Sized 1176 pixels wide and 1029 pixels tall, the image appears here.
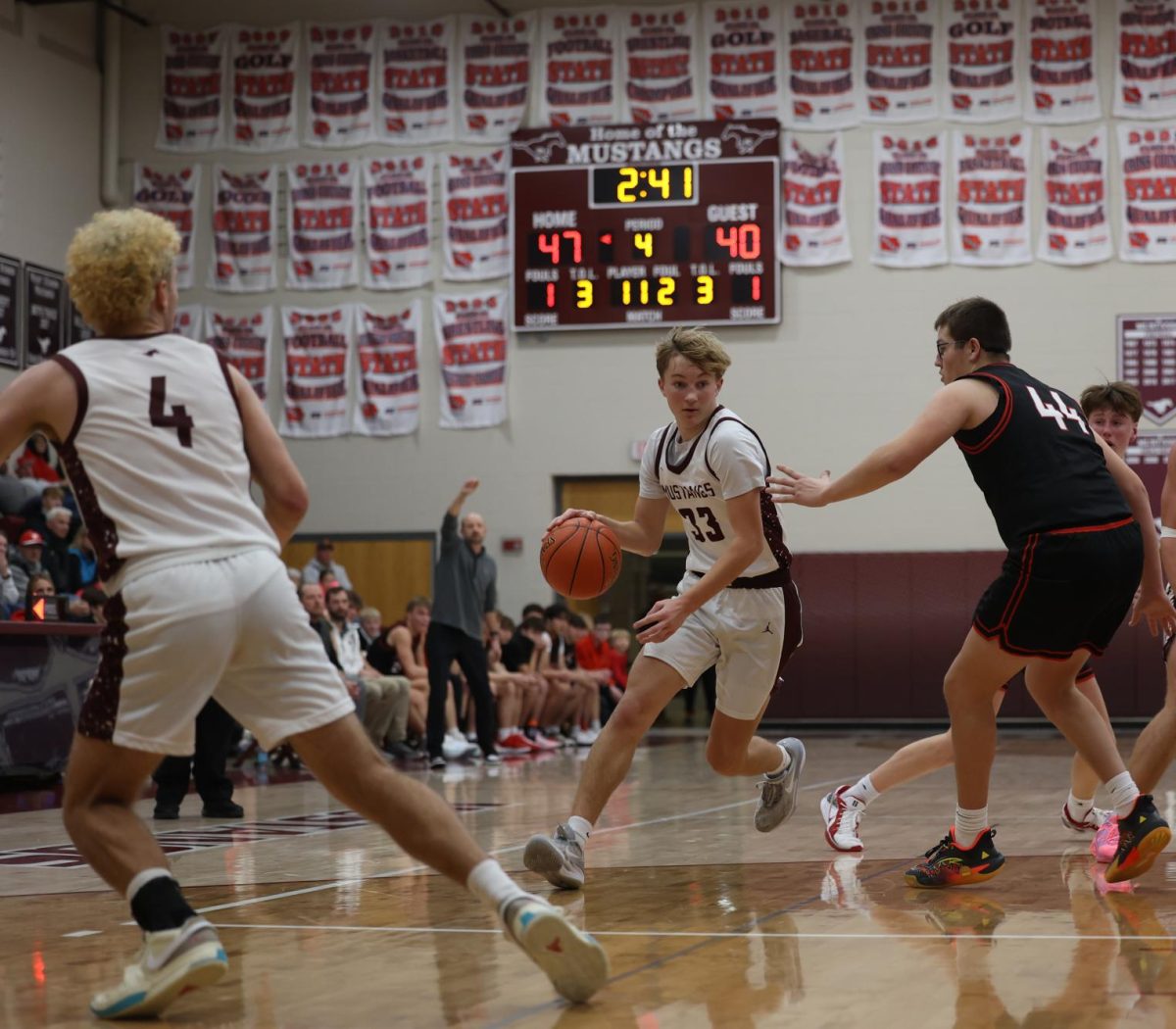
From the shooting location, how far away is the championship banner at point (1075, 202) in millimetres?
16891

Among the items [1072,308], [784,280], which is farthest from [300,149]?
[1072,308]

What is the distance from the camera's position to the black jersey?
4746mm

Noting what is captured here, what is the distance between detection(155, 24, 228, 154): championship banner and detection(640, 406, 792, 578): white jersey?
46.3ft

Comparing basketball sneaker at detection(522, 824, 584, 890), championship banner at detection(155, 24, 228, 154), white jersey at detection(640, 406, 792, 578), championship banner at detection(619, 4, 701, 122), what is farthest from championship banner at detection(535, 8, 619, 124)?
basketball sneaker at detection(522, 824, 584, 890)

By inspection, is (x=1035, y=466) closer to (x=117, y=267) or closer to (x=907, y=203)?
(x=117, y=267)

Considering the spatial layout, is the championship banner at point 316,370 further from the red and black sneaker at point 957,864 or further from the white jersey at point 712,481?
the red and black sneaker at point 957,864

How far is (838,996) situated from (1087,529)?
6.40 ft

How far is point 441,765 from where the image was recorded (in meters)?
11.6

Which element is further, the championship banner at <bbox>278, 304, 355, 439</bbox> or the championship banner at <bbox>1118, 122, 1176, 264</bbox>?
the championship banner at <bbox>278, 304, 355, 439</bbox>

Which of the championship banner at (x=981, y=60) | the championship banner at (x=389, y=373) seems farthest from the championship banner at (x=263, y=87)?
the championship banner at (x=981, y=60)

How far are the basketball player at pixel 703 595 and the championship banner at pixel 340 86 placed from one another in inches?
522

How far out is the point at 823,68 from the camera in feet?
56.7

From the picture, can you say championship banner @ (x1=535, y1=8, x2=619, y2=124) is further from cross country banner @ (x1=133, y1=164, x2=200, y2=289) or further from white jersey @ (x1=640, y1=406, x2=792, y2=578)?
white jersey @ (x1=640, y1=406, x2=792, y2=578)

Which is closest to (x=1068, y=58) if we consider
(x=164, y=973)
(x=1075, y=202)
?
(x=1075, y=202)
